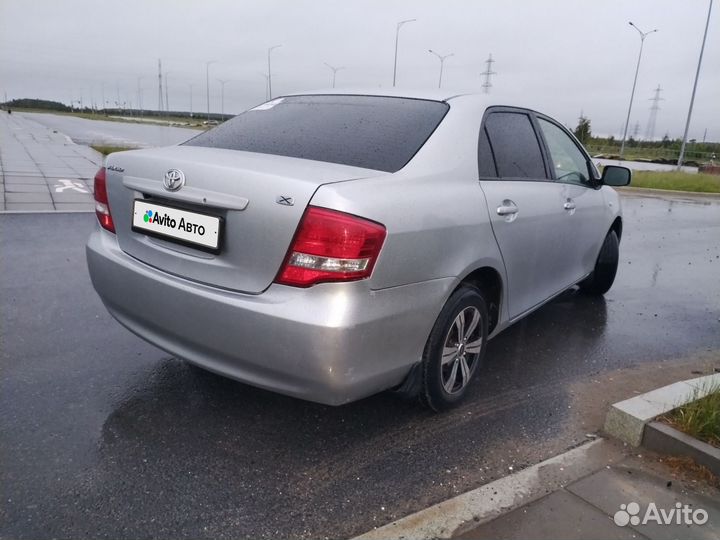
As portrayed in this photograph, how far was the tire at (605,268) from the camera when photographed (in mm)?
5301

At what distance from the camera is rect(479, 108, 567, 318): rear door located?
10.5 ft

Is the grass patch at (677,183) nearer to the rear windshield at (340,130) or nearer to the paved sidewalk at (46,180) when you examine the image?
the paved sidewalk at (46,180)

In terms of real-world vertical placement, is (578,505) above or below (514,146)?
below

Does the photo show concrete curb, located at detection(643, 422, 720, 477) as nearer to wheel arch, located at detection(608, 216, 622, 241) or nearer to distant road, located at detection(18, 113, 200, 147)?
wheel arch, located at detection(608, 216, 622, 241)

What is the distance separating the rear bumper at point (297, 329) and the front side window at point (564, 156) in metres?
1.96

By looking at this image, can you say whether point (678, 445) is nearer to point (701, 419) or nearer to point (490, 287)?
point (701, 419)

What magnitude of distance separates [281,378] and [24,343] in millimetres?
2174

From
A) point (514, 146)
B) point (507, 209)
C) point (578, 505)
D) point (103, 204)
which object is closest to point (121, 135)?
point (103, 204)

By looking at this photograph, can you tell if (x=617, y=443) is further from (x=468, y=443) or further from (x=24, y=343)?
(x=24, y=343)

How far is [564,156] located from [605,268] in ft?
4.91

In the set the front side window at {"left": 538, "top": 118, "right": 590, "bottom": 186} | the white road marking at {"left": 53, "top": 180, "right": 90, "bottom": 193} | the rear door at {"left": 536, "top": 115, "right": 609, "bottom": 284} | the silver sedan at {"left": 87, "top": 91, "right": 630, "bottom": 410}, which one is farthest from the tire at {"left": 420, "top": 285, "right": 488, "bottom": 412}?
the white road marking at {"left": 53, "top": 180, "right": 90, "bottom": 193}

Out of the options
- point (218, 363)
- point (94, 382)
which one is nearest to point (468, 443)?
point (218, 363)

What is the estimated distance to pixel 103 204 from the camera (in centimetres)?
299

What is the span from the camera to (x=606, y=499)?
7.92 ft
